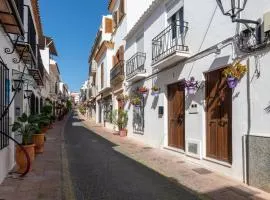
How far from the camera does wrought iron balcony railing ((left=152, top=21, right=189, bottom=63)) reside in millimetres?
9641

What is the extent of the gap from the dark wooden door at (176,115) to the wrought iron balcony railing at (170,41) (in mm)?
1279

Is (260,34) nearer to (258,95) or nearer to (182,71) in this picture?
(258,95)

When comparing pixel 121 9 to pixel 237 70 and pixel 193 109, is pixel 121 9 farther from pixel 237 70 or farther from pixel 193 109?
pixel 237 70

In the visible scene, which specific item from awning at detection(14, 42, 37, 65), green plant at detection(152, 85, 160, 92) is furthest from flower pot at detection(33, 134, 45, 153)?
green plant at detection(152, 85, 160, 92)

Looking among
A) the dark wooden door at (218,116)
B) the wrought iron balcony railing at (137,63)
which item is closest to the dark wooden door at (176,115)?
the dark wooden door at (218,116)

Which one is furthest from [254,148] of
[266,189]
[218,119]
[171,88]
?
[171,88]

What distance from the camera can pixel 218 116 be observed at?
786cm

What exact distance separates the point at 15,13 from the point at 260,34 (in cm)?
497

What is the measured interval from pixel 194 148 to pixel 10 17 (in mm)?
6070

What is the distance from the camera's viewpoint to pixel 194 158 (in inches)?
349

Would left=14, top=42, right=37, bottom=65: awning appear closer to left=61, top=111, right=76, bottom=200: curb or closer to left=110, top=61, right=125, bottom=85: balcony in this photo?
left=61, top=111, right=76, bottom=200: curb

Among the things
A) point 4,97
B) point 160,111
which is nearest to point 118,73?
point 160,111

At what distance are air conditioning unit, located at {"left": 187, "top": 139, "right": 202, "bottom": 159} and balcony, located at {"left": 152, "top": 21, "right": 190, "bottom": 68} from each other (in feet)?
8.79

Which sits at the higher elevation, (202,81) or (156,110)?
(202,81)
